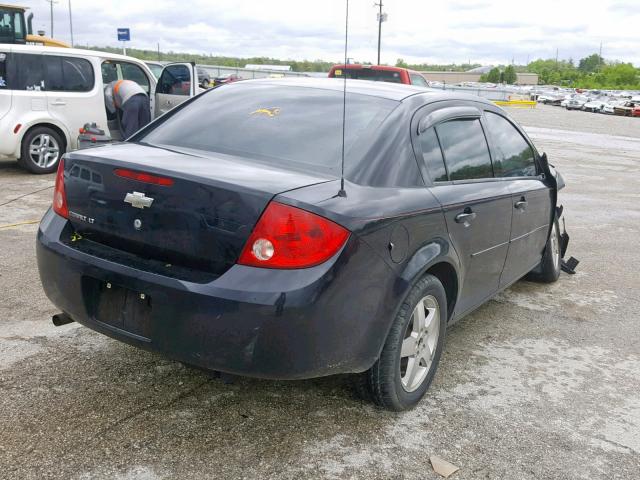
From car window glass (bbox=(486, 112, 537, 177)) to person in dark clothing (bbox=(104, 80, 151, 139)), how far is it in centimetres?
630

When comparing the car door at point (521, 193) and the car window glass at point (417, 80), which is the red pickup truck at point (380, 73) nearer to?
the car window glass at point (417, 80)

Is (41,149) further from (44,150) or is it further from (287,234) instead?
(287,234)

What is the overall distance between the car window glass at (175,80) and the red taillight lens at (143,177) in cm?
824

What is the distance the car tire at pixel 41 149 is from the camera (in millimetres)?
9703

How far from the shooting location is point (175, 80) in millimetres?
11000

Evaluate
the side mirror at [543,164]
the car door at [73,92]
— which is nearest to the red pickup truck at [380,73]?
the car door at [73,92]

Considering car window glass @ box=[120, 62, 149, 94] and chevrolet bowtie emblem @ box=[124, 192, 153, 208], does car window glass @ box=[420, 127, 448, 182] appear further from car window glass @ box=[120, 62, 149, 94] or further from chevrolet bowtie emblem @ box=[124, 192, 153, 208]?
car window glass @ box=[120, 62, 149, 94]

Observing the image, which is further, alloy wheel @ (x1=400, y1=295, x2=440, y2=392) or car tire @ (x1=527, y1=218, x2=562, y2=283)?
car tire @ (x1=527, y1=218, x2=562, y2=283)

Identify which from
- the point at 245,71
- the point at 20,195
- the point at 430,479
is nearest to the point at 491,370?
the point at 430,479

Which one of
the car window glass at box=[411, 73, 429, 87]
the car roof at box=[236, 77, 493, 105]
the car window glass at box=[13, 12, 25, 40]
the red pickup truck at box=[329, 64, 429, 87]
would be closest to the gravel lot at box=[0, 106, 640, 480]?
the car roof at box=[236, 77, 493, 105]

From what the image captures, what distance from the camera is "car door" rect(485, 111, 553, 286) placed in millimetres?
4293

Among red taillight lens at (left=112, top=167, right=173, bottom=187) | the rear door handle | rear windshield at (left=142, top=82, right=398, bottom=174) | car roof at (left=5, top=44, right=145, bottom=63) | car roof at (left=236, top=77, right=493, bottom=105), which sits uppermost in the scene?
car roof at (left=5, top=44, right=145, bottom=63)

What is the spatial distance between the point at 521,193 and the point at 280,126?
176cm

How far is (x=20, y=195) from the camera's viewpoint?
329 inches
